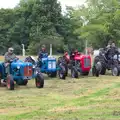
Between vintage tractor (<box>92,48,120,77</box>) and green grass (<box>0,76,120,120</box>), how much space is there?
534 centimetres

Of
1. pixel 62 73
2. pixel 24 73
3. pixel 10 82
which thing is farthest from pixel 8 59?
pixel 62 73

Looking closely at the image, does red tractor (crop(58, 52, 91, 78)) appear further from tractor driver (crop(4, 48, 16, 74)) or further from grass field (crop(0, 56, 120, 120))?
grass field (crop(0, 56, 120, 120))

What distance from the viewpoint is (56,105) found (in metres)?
10.1

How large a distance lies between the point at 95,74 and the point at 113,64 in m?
1.06

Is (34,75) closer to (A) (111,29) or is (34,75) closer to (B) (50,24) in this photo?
(A) (111,29)

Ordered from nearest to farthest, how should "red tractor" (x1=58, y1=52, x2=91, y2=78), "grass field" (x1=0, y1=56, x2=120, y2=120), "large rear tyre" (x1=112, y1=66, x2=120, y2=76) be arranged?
"grass field" (x1=0, y1=56, x2=120, y2=120) → "red tractor" (x1=58, y1=52, x2=91, y2=78) → "large rear tyre" (x1=112, y1=66, x2=120, y2=76)

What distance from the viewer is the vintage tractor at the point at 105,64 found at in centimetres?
2031

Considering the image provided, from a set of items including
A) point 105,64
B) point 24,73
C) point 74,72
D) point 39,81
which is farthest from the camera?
point 105,64

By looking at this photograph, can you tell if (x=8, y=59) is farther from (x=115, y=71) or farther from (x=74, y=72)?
(x=115, y=71)

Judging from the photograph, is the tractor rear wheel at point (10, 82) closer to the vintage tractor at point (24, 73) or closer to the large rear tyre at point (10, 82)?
the large rear tyre at point (10, 82)

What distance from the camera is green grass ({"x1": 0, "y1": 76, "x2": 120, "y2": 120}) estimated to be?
318 inches

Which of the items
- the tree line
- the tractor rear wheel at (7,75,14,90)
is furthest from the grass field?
the tree line

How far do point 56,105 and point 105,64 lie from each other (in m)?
11.2

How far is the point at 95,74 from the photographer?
20312 millimetres
